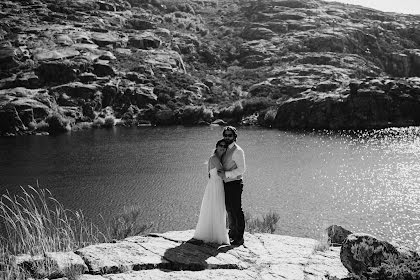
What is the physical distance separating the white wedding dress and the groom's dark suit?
243mm

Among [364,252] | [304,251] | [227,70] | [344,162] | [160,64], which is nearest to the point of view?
[364,252]

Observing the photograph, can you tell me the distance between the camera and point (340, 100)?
110 metres

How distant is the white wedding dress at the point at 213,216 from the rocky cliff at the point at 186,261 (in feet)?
1.11

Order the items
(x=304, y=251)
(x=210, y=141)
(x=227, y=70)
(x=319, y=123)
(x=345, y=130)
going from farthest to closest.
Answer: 1. (x=227, y=70)
2. (x=319, y=123)
3. (x=345, y=130)
4. (x=210, y=141)
5. (x=304, y=251)

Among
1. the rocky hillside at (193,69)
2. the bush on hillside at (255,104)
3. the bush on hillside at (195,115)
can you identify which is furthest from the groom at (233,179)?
the bush on hillside at (255,104)

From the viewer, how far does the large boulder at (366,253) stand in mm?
10750

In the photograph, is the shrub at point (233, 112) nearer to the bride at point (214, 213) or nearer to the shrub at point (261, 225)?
the shrub at point (261, 225)

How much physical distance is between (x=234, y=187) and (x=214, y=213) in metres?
1.03

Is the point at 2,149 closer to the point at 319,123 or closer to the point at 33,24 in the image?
the point at 319,123

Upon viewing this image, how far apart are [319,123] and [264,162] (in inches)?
2112

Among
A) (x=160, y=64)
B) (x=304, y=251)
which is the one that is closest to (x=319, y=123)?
(x=160, y=64)

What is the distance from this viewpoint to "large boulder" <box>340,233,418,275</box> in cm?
1075

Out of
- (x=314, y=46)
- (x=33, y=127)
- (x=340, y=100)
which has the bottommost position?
(x=33, y=127)

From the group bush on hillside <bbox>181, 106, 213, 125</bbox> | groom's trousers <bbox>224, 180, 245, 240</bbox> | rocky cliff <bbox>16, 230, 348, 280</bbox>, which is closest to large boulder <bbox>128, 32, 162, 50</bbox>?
bush on hillside <bbox>181, 106, 213, 125</bbox>
